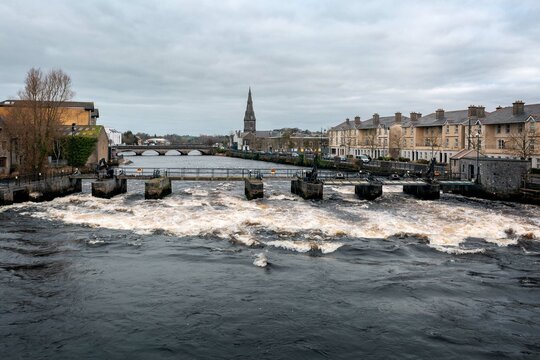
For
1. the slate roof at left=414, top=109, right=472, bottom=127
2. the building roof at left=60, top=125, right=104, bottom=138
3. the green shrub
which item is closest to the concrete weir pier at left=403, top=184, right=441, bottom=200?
the slate roof at left=414, top=109, right=472, bottom=127

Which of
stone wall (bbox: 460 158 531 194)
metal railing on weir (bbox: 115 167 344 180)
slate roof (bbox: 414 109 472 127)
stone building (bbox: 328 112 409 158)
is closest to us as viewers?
stone wall (bbox: 460 158 531 194)

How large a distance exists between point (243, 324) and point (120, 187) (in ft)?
121

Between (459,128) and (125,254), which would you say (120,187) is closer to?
(125,254)

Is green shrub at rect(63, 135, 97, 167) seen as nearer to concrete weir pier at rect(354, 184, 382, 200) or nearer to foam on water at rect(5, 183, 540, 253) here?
foam on water at rect(5, 183, 540, 253)

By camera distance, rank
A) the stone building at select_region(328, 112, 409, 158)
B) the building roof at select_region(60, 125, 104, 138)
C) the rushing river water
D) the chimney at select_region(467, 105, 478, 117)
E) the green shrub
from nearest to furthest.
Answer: the rushing river water < the green shrub < the building roof at select_region(60, 125, 104, 138) < the chimney at select_region(467, 105, 478, 117) < the stone building at select_region(328, 112, 409, 158)

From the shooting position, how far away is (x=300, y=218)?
3462 cm

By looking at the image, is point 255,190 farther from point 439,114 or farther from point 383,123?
point 383,123

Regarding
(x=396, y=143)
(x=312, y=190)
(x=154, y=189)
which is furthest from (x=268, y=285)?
(x=396, y=143)

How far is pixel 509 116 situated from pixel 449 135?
594 inches

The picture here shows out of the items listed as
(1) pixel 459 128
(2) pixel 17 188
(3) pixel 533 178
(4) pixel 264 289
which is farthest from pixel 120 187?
(1) pixel 459 128

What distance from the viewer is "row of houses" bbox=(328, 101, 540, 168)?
216 ft

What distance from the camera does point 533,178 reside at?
4538 cm

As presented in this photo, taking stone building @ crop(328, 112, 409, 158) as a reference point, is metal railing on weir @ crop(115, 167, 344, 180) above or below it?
below

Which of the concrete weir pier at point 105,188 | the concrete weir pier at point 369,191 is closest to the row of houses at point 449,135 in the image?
the concrete weir pier at point 369,191
